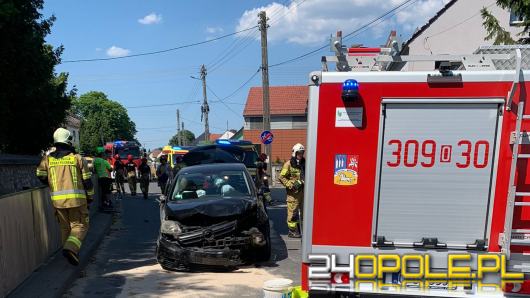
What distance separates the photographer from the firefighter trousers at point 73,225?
6516 millimetres

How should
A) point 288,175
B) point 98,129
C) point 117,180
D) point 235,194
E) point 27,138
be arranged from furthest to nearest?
1. point 98,129
2. point 117,180
3. point 27,138
4. point 288,175
5. point 235,194

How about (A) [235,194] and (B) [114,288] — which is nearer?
(B) [114,288]

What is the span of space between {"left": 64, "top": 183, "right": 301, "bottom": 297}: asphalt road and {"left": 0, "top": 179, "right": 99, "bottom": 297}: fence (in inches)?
25.2

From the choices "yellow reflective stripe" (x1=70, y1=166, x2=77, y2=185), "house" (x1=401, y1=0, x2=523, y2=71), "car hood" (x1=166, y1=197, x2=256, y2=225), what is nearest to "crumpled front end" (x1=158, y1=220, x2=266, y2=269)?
"car hood" (x1=166, y1=197, x2=256, y2=225)

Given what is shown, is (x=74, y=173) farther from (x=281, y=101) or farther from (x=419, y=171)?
(x=281, y=101)

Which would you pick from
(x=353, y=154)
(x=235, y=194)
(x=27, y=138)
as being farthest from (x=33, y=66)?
(x=353, y=154)

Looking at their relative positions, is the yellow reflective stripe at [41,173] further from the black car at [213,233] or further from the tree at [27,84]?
the tree at [27,84]

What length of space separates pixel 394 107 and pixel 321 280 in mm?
1496

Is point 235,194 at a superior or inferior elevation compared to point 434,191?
inferior

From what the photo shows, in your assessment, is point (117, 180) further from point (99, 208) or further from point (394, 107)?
point (394, 107)

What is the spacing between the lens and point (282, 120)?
44.9 m

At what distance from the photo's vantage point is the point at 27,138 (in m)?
13.6

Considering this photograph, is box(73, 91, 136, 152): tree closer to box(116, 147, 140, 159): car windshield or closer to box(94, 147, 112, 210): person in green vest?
box(116, 147, 140, 159): car windshield

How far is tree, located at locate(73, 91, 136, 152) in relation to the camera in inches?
3369
